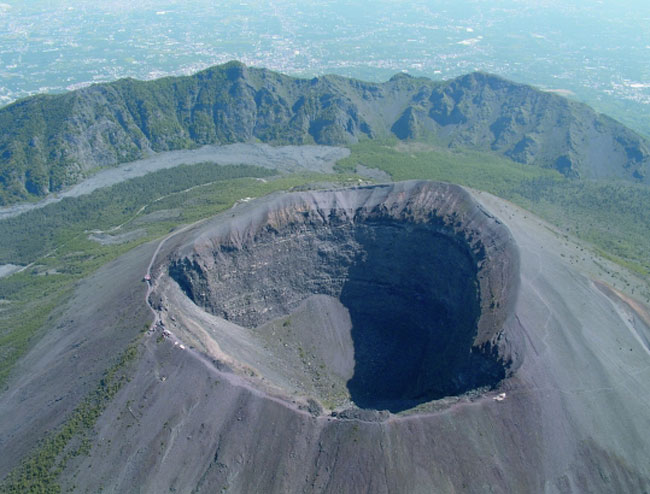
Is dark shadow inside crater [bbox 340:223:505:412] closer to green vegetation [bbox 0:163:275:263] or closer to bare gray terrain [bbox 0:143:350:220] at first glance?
bare gray terrain [bbox 0:143:350:220]

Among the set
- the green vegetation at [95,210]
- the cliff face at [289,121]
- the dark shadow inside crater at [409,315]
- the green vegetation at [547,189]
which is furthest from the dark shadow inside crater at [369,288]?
the cliff face at [289,121]

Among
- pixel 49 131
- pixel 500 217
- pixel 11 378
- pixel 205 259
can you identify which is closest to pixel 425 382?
pixel 500 217

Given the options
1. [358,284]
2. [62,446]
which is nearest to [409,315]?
[358,284]

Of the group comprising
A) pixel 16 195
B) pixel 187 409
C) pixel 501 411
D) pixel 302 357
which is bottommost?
pixel 16 195

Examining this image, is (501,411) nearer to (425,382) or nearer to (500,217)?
(425,382)

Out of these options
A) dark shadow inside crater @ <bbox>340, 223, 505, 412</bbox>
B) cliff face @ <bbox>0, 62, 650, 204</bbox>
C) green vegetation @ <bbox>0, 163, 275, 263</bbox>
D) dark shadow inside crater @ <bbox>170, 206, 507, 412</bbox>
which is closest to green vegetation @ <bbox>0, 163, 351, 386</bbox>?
green vegetation @ <bbox>0, 163, 275, 263</bbox>
